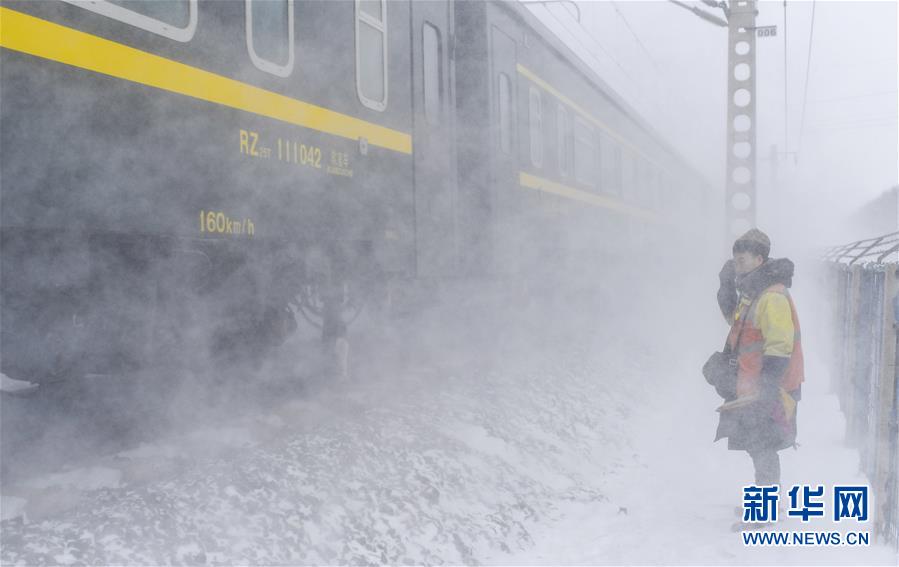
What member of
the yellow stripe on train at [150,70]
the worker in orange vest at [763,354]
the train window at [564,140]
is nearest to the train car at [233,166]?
the yellow stripe on train at [150,70]

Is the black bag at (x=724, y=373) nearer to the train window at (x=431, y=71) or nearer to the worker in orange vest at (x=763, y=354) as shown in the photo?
the worker in orange vest at (x=763, y=354)

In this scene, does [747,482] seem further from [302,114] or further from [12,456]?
[12,456]

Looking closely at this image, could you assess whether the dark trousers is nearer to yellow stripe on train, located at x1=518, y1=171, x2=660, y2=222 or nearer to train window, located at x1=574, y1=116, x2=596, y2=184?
yellow stripe on train, located at x1=518, y1=171, x2=660, y2=222

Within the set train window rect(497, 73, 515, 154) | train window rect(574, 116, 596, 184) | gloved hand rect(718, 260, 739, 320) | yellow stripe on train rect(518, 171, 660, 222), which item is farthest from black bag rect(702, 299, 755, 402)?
train window rect(574, 116, 596, 184)

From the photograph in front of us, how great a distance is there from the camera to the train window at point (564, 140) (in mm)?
8219

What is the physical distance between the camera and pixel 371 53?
486cm

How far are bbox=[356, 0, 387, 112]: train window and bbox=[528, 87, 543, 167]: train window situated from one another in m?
2.62

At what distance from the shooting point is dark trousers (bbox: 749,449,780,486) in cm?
361

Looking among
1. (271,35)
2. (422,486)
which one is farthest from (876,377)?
(271,35)

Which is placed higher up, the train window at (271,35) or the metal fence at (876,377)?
the train window at (271,35)

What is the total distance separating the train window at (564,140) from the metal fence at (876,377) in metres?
2.90

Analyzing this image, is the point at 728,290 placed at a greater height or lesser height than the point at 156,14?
lesser

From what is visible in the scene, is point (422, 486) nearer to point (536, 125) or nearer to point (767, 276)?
point (767, 276)

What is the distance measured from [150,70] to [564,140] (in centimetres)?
557
